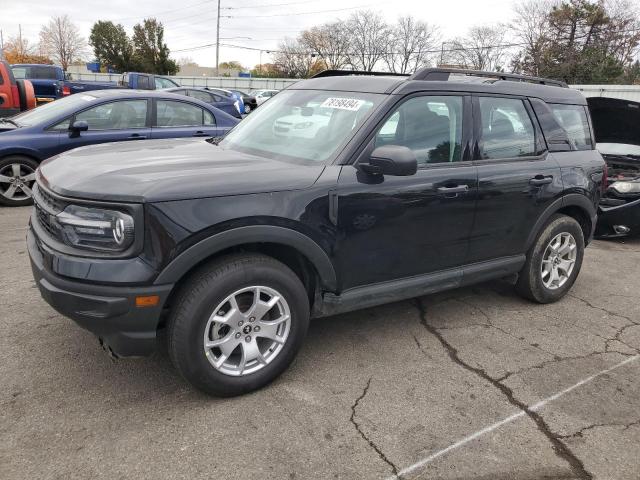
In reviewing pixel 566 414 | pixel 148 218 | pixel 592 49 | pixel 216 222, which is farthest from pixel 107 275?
pixel 592 49

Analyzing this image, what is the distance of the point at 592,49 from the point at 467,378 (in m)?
40.5

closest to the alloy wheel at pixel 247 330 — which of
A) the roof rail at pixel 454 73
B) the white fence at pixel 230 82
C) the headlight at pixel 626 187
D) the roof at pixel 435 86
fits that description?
the roof at pixel 435 86

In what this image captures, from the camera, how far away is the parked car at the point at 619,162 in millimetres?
6535

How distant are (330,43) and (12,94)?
61754 mm

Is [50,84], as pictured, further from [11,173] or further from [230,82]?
[230,82]

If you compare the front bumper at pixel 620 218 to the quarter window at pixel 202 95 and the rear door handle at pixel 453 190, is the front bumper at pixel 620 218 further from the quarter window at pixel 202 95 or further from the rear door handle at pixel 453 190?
the quarter window at pixel 202 95

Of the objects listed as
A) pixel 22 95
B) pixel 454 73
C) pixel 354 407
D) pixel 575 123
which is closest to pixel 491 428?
pixel 354 407

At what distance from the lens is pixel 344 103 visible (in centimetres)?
345

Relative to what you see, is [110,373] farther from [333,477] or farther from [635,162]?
[635,162]

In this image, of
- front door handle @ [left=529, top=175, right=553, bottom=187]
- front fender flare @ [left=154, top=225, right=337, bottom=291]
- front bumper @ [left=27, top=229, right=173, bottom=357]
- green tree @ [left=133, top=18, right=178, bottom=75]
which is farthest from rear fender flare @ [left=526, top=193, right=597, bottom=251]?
green tree @ [left=133, top=18, right=178, bottom=75]

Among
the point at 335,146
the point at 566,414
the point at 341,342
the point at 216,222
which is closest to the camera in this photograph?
the point at 216,222

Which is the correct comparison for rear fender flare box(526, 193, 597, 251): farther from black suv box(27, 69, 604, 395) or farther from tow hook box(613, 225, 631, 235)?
tow hook box(613, 225, 631, 235)

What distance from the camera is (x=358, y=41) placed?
212 ft

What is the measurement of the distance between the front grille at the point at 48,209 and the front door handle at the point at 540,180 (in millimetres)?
3201
